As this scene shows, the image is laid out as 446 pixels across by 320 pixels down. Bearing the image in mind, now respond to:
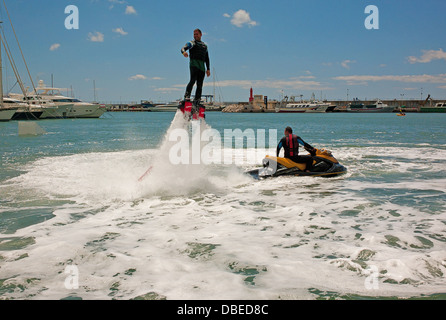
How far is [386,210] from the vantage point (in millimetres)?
8328

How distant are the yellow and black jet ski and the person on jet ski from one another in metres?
0.13

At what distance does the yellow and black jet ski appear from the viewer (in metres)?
12.5

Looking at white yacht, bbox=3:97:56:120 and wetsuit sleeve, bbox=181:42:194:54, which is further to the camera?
white yacht, bbox=3:97:56:120

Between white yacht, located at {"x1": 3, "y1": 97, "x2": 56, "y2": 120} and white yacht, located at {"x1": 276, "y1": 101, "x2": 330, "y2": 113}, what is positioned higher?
white yacht, located at {"x1": 276, "y1": 101, "x2": 330, "y2": 113}

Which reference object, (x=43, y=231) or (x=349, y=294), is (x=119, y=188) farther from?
(x=349, y=294)

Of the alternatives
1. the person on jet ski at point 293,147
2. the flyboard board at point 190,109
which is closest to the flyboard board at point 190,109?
the flyboard board at point 190,109

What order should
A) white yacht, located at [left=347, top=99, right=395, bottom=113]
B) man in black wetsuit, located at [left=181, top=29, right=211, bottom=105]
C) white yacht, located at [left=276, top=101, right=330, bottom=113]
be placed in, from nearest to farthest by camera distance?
man in black wetsuit, located at [left=181, top=29, right=211, bottom=105], white yacht, located at [left=276, top=101, right=330, bottom=113], white yacht, located at [left=347, top=99, right=395, bottom=113]

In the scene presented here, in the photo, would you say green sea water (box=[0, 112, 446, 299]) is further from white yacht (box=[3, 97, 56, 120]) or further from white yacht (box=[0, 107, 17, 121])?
white yacht (box=[3, 97, 56, 120])

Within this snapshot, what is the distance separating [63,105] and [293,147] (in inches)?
3393

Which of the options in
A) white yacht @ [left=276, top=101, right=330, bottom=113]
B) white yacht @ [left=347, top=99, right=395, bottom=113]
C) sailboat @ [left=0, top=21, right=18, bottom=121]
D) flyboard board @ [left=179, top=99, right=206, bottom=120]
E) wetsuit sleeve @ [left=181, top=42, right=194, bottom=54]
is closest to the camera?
wetsuit sleeve @ [left=181, top=42, right=194, bottom=54]
